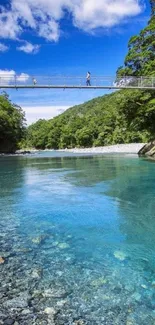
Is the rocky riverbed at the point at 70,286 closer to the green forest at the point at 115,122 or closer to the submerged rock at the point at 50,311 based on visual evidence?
the submerged rock at the point at 50,311

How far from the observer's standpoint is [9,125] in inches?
2261

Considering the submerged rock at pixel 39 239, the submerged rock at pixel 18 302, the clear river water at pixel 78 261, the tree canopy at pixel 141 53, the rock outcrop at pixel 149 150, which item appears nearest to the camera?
the clear river water at pixel 78 261

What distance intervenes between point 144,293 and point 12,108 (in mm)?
63762

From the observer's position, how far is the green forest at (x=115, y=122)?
100 feet

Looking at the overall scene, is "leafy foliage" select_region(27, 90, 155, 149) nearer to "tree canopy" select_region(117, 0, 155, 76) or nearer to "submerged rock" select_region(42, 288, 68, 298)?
"tree canopy" select_region(117, 0, 155, 76)

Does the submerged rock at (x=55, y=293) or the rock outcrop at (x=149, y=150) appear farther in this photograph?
the rock outcrop at (x=149, y=150)

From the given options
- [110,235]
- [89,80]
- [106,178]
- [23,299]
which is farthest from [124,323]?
[89,80]

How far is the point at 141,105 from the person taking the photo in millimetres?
30734

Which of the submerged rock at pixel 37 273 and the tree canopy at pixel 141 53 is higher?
the tree canopy at pixel 141 53

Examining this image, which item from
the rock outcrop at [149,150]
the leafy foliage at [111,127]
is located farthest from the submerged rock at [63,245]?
the rock outcrop at [149,150]

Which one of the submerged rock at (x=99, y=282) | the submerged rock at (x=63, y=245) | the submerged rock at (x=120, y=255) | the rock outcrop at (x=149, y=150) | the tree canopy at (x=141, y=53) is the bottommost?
the submerged rock at (x=120, y=255)

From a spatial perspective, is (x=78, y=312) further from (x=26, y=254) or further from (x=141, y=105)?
(x=141, y=105)

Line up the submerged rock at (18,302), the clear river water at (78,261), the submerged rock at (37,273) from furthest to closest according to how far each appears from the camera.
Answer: the submerged rock at (37,273), the submerged rock at (18,302), the clear river water at (78,261)

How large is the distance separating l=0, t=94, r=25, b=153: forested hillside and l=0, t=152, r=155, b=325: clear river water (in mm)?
46045
